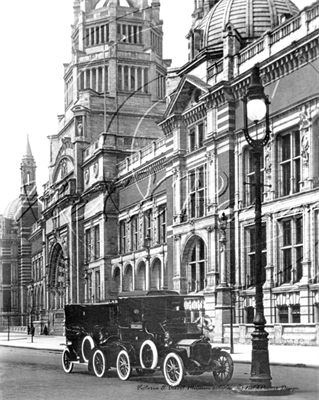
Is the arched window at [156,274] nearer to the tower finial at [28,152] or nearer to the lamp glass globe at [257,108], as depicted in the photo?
the tower finial at [28,152]

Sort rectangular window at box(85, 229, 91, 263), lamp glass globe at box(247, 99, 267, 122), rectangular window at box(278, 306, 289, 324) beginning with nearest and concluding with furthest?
lamp glass globe at box(247, 99, 267, 122)
rectangular window at box(278, 306, 289, 324)
rectangular window at box(85, 229, 91, 263)

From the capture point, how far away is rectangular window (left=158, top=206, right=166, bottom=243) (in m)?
37.4

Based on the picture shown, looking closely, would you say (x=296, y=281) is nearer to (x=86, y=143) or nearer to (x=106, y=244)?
(x=106, y=244)

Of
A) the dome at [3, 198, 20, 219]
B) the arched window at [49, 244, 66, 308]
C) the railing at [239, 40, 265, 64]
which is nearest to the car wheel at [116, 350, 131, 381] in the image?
the dome at [3, 198, 20, 219]

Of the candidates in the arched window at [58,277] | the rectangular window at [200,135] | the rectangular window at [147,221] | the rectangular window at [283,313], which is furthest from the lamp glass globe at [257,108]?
the arched window at [58,277]

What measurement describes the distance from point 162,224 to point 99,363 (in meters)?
19.5

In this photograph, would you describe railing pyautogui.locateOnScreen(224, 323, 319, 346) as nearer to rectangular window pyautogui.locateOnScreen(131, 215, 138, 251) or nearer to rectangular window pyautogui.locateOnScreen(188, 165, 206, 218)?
rectangular window pyautogui.locateOnScreen(131, 215, 138, 251)

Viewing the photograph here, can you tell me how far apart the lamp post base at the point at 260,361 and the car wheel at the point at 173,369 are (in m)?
1.95

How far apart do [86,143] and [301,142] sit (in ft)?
47.0

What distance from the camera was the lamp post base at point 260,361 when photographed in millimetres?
16109

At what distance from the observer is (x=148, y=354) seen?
62.2 ft

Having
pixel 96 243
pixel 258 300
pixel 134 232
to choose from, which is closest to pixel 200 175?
pixel 96 243

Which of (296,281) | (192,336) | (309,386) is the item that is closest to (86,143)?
(296,281)

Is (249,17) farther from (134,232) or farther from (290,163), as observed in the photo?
(134,232)
